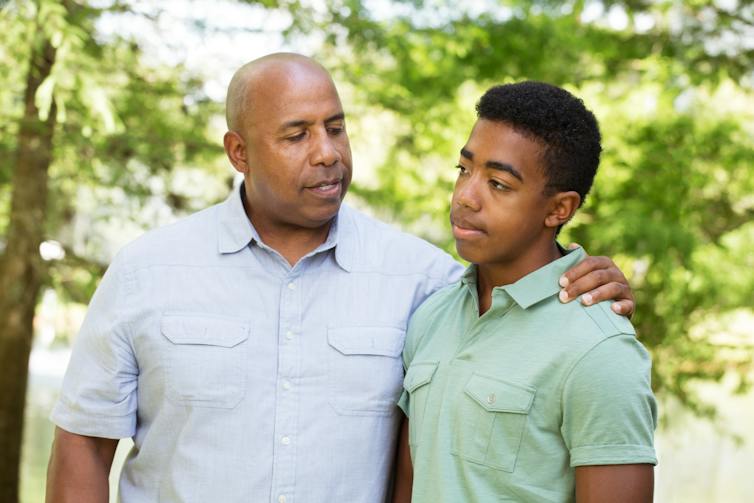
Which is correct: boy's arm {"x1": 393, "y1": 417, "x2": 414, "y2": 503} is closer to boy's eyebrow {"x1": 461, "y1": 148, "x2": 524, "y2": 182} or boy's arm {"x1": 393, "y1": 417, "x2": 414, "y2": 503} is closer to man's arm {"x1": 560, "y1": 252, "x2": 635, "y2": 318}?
man's arm {"x1": 560, "y1": 252, "x2": 635, "y2": 318}

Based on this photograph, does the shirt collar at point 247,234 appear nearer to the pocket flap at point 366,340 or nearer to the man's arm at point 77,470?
the pocket flap at point 366,340

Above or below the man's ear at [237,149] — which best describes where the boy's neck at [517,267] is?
below

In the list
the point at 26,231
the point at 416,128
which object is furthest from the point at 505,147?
the point at 416,128

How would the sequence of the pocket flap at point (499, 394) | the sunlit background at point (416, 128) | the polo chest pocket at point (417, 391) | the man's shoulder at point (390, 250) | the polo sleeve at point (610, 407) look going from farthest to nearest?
1. the sunlit background at point (416, 128)
2. the man's shoulder at point (390, 250)
3. the polo chest pocket at point (417, 391)
4. the pocket flap at point (499, 394)
5. the polo sleeve at point (610, 407)

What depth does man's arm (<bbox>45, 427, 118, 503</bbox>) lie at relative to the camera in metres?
2.60

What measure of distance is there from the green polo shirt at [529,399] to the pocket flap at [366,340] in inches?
8.3

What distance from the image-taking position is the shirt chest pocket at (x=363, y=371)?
254cm

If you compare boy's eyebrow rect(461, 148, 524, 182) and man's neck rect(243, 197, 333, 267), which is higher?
boy's eyebrow rect(461, 148, 524, 182)

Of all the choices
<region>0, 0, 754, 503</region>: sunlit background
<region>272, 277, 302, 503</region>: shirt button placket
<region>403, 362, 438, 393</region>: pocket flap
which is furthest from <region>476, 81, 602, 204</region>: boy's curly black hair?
<region>0, 0, 754, 503</region>: sunlit background

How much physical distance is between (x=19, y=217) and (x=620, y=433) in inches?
189

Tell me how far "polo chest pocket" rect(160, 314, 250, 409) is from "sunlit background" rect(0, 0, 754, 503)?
2.23 m

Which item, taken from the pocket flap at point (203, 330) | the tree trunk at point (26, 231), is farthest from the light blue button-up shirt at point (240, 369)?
the tree trunk at point (26, 231)

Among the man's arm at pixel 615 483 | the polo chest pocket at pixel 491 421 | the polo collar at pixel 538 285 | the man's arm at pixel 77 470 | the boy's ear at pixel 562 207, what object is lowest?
the man's arm at pixel 77 470

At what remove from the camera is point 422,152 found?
786 centimetres
